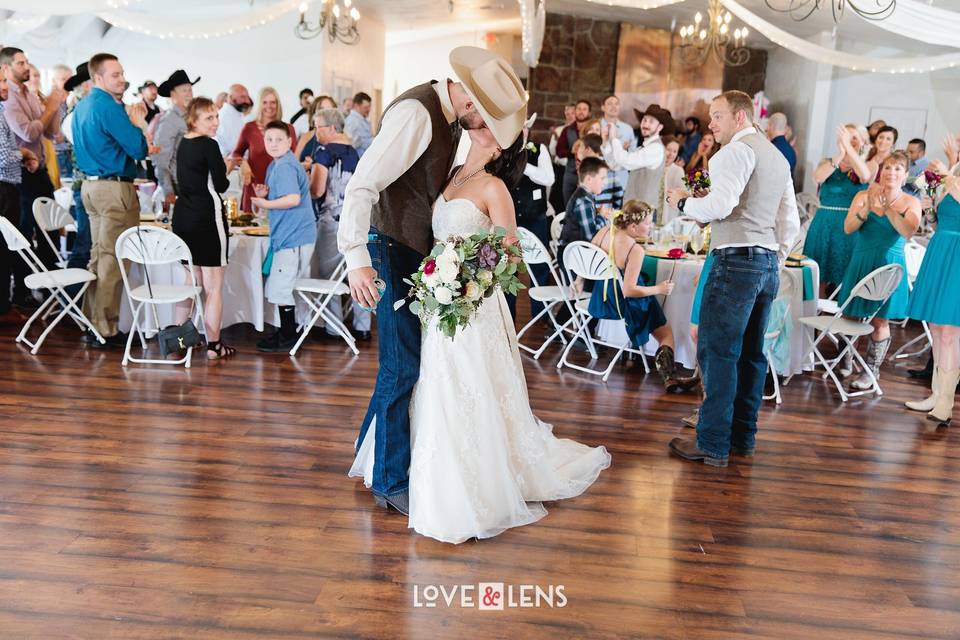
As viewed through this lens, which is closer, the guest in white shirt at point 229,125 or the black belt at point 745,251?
the black belt at point 745,251

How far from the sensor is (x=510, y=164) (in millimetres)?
3156

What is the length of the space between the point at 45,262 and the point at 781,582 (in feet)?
20.2

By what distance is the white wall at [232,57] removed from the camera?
473 inches

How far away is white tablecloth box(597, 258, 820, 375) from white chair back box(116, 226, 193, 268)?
9.63ft

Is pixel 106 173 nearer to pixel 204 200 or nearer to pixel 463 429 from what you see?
pixel 204 200

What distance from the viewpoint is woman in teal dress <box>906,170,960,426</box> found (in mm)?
4781

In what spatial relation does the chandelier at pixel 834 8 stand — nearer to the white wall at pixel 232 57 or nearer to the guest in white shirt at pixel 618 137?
the guest in white shirt at pixel 618 137

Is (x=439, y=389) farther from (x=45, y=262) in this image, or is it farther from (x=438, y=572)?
(x=45, y=262)

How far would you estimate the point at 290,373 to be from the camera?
17.3 feet

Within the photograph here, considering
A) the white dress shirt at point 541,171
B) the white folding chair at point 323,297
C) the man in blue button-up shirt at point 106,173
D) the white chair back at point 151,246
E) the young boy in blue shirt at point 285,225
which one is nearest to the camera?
the white chair back at point 151,246

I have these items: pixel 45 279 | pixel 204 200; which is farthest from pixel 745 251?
pixel 45 279

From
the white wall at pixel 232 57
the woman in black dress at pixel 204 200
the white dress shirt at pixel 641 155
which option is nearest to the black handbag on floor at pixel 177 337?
the woman in black dress at pixel 204 200

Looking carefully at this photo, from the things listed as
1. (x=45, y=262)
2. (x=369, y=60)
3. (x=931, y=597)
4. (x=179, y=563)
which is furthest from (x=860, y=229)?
(x=369, y=60)

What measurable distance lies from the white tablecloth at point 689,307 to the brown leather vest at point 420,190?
2.73 m
